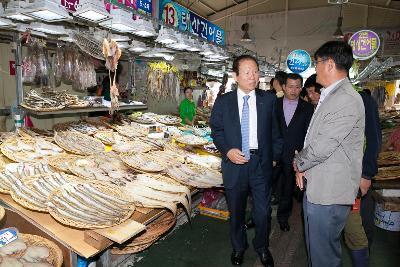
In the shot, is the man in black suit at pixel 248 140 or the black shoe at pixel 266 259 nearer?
the man in black suit at pixel 248 140

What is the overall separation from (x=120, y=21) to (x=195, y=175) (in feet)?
6.98

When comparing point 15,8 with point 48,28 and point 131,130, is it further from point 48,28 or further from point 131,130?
point 131,130

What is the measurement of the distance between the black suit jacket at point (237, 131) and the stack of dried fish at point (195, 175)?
0.32m

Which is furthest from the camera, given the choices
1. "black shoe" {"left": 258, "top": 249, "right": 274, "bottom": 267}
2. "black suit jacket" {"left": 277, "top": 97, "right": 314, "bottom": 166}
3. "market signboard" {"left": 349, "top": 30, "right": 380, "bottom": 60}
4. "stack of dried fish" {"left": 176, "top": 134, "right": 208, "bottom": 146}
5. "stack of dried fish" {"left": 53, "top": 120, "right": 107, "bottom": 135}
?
"market signboard" {"left": 349, "top": 30, "right": 380, "bottom": 60}

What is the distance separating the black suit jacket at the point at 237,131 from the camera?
340 centimetres

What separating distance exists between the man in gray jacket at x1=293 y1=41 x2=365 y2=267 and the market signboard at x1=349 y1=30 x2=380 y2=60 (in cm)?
753

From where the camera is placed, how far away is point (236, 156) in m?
3.21

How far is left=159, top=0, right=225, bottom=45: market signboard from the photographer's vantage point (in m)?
4.48

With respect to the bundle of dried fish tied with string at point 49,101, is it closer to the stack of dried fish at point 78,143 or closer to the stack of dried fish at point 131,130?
the stack of dried fish at point 78,143

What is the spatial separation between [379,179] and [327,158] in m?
3.08

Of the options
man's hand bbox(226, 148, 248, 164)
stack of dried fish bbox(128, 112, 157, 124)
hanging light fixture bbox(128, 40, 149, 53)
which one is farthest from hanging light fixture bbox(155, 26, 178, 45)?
stack of dried fish bbox(128, 112, 157, 124)

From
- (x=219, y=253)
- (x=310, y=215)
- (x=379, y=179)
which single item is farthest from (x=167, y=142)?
(x=379, y=179)

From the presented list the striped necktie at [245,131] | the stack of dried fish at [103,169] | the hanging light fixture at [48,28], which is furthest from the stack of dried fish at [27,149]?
the striped necktie at [245,131]

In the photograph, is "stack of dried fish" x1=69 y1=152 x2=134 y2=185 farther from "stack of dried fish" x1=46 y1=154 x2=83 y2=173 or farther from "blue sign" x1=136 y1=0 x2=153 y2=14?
"blue sign" x1=136 y1=0 x2=153 y2=14
